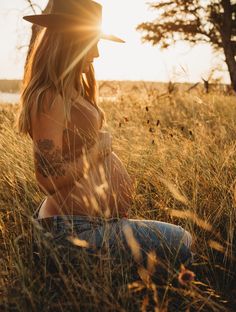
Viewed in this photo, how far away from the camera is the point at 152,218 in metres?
2.57

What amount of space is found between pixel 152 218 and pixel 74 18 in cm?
130

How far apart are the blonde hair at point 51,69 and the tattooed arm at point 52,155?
0.05 metres

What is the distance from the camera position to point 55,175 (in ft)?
6.83

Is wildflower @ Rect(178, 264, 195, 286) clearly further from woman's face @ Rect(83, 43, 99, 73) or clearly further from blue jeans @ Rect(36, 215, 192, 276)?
woman's face @ Rect(83, 43, 99, 73)

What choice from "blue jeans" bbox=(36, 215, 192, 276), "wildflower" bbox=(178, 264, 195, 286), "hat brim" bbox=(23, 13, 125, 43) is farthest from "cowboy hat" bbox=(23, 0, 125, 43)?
"wildflower" bbox=(178, 264, 195, 286)

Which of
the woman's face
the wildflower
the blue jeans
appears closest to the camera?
the wildflower

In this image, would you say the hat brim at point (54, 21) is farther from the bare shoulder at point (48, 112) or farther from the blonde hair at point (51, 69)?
the bare shoulder at point (48, 112)

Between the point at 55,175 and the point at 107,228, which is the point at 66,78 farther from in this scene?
the point at 107,228

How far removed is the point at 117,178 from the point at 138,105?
4.24 metres

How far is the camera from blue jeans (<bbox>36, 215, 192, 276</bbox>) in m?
1.97

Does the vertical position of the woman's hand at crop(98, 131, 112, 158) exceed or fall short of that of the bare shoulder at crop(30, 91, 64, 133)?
it falls short

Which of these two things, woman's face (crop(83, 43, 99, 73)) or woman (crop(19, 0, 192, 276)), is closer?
woman (crop(19, 0, 192, 276))

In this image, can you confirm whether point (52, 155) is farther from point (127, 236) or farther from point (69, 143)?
point (127, 236)

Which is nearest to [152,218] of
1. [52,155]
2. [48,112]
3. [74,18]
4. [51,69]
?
[52,155]
